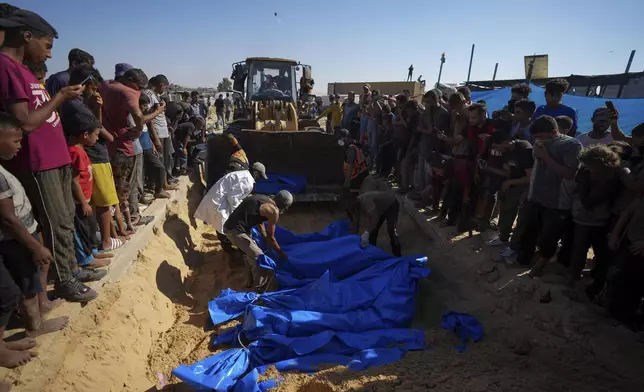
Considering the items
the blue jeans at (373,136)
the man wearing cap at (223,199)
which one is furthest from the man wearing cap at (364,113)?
the man wearing cap at (223,199)

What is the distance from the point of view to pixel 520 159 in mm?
4016

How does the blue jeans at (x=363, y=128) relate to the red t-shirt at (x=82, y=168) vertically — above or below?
below

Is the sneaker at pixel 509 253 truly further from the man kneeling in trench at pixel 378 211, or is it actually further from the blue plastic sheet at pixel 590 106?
the blue plastic sheet at pixel 590 106

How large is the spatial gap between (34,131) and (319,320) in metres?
2.55

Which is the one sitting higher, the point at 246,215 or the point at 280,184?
the point at 246,215

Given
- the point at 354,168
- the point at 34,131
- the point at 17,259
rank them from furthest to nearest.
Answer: the point at 354,168 → the point at 34,131 → the point at 17,259

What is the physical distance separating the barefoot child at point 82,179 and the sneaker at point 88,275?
0.03 meters

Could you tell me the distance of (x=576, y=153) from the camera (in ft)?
11.1

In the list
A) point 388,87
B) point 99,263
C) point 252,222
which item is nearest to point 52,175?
point 99,263

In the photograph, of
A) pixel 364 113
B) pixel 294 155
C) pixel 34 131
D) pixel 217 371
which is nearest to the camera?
pixel 34 131

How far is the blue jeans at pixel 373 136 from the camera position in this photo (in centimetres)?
839

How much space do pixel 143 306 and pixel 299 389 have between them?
1.75 meters

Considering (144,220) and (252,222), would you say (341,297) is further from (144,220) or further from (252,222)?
(144,220)

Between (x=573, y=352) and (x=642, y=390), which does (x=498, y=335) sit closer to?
(x=573, y=352)
